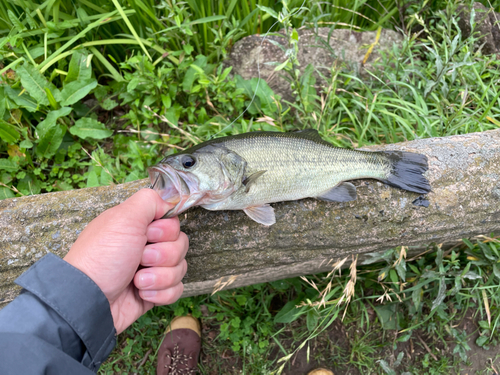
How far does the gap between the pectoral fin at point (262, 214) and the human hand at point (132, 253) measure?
0.55 metres

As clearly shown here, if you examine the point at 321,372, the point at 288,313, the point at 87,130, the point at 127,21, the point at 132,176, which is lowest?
the point at 321,372

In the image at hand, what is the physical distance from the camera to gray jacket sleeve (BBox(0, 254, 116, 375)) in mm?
1581

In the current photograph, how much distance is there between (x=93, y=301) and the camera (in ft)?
6.04

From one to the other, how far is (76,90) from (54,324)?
2802 mm

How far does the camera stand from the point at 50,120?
3.37 metres

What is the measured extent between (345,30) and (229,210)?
3293mm

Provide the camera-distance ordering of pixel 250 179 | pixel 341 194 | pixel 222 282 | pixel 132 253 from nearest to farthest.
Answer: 1. pixel 132 253
2. pixel 250 179
3. pixel 341 194
4. pixel 222 282

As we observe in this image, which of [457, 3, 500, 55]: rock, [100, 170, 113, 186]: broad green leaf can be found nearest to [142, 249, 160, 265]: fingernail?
[100, 170, 113, 186]: broad green leaf

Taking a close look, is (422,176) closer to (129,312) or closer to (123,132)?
(129,312)

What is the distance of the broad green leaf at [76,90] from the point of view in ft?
11.4

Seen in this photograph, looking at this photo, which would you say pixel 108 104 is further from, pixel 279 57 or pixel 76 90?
pixel 279 57

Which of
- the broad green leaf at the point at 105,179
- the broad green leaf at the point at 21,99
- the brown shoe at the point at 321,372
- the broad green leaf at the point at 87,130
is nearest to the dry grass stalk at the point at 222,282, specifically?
the brown shoe at the point at 321,372

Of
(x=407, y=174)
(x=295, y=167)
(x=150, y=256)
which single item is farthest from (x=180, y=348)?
(x=407, y=174)

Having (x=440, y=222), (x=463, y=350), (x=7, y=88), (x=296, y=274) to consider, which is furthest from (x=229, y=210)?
(x=7, y=88)
